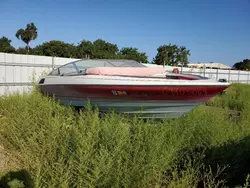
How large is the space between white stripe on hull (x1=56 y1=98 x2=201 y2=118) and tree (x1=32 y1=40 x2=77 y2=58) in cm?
4889

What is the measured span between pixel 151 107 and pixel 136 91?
46 centimetres

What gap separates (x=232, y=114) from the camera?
6.52m

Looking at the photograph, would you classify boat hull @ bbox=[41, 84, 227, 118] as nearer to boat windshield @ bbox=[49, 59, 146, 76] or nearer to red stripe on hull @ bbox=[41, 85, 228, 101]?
red stripe on hull @ bbox=[41, 85, 228, 101]

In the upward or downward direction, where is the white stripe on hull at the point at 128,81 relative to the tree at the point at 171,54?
downward

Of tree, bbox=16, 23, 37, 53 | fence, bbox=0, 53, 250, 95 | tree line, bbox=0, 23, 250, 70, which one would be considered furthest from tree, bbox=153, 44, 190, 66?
fence, bbox=0, 53, 250, 95

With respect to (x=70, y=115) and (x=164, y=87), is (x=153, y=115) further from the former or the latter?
(x=70, y=115)

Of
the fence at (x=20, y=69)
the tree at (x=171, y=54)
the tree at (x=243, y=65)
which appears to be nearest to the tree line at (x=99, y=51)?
the tree at (x=171, y=54)

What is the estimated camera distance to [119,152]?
2932 mm

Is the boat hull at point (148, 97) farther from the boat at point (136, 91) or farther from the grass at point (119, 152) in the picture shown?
the grass at point (119, 152)

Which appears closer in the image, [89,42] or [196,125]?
[196,125]

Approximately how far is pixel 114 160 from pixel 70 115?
2.08 metres

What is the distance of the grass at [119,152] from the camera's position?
103 inches

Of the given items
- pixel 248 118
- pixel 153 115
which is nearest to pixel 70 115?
pixel 153 115

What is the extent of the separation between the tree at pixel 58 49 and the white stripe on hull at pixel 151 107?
4889 centimetres
